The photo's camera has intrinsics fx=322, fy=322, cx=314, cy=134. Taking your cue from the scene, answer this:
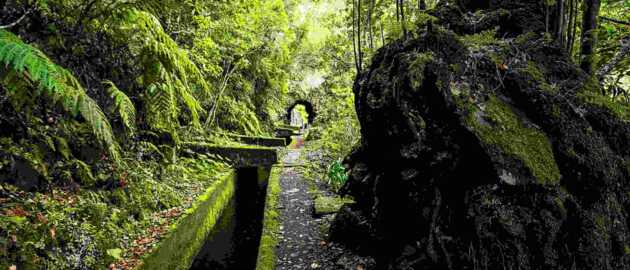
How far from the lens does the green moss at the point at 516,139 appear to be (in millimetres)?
2006

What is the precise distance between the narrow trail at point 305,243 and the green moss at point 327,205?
16 centimetres

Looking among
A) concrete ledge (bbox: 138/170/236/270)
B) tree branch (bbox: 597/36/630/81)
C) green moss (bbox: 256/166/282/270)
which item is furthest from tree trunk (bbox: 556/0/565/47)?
concrete ledge (bbox: 138/170/236/270)

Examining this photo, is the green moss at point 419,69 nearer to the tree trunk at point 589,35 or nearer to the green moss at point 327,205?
the tree trunk at point 589,35

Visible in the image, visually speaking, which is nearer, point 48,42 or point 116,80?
point 48,42

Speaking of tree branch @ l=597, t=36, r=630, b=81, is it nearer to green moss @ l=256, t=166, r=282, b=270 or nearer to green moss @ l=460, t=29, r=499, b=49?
green moss @ l=460, t=29, r=499, b=49

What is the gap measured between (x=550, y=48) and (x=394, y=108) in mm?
1338

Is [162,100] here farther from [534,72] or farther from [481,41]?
[534,72]

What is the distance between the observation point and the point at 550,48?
8.67 ft

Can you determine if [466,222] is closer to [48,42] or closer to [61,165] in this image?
[61,165]

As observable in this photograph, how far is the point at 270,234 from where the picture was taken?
15.9 feet

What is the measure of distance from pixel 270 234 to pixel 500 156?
3608mm

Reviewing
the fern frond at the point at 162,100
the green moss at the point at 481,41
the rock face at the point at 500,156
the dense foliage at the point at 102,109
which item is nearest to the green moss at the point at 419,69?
the rock face at the point at 500,156

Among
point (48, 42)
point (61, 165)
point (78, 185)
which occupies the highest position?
point (48, 42)

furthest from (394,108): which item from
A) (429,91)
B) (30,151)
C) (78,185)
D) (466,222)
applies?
(78,185)
